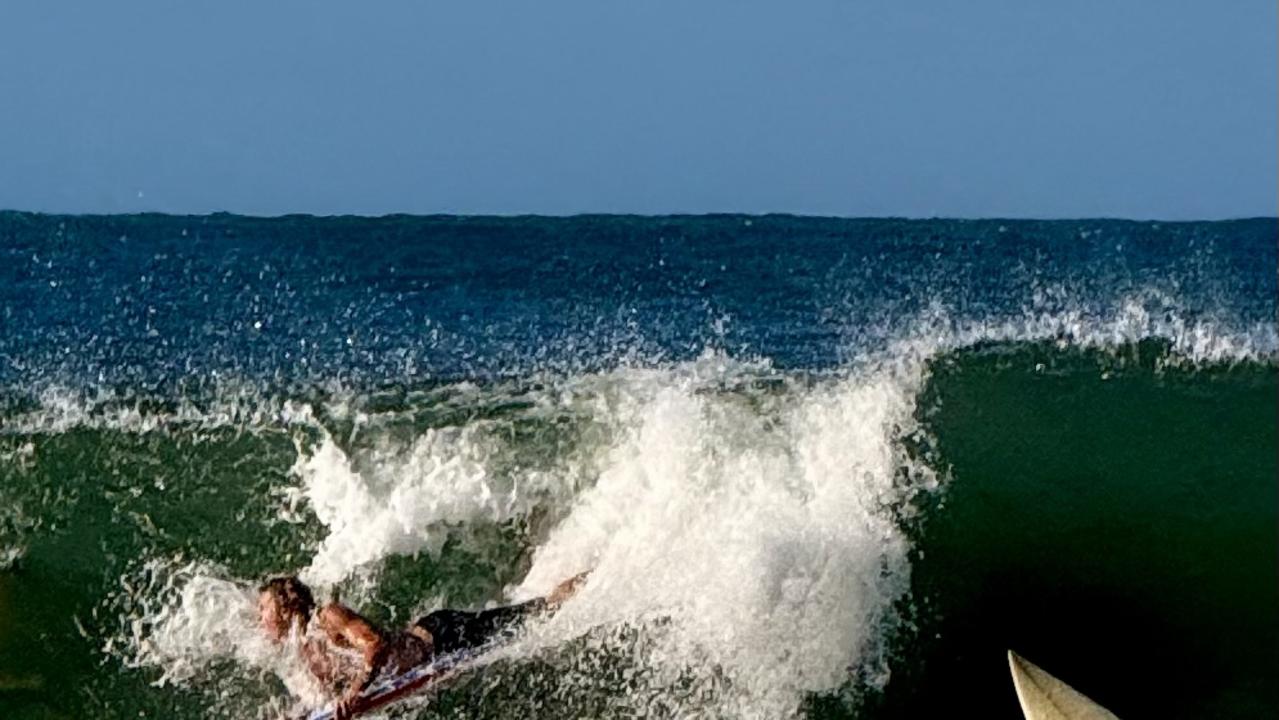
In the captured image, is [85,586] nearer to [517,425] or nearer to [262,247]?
[262,247]

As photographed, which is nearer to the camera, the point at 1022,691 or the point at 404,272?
the point at 1022,691

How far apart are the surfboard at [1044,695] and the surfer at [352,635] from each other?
4.99 ft

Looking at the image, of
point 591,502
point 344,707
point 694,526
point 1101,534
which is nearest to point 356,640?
point 344,707

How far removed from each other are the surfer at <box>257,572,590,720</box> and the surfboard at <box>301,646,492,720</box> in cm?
2

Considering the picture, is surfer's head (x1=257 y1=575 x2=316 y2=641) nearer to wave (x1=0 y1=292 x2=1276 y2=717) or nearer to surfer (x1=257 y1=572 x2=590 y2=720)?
surfer (x1=257 y1=572 x2=590 y2=720)

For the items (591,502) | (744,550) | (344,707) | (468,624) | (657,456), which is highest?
(657,456)

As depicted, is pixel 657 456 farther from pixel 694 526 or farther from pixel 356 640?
pixel 356 640

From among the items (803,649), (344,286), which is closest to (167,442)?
(344,286)

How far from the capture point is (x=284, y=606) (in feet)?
10.9

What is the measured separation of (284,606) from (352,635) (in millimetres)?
228

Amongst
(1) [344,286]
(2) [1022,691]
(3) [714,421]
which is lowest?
(2) [1022,691]

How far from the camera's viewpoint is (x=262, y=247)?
12.8ft

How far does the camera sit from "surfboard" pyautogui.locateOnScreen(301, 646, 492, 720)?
328cm

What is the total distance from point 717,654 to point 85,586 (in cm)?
206
